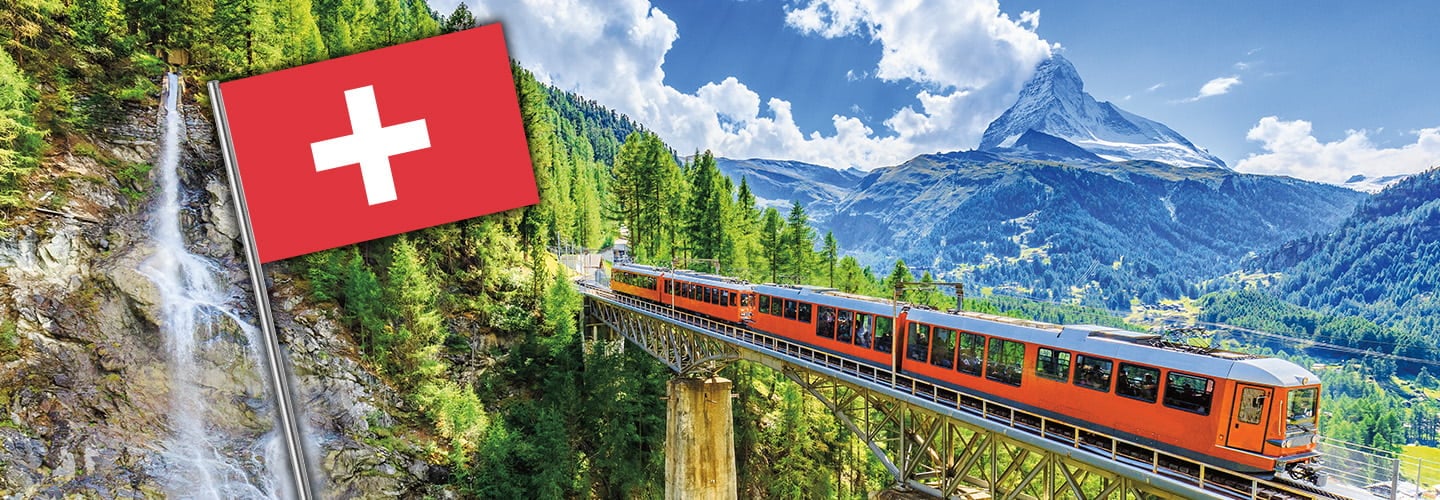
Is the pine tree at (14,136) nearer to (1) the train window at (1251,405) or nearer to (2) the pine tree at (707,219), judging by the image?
(2) the pine tree at (707,219)

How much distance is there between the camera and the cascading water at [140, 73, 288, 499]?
21.7 metres

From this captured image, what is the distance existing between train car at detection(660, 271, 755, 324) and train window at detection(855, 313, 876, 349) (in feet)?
22.3

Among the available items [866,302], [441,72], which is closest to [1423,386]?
[866,302]

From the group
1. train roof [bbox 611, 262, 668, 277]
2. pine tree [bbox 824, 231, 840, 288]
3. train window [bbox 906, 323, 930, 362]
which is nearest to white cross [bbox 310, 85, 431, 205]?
train window [bbox 906, 323, 930, 362]

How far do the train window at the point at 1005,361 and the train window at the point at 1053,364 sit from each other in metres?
0.42

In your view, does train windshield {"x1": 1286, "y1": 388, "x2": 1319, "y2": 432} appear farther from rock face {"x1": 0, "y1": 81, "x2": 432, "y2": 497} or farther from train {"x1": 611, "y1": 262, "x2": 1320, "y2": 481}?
rock face {"x1": 0, "y1": 81, "x2": 432, "y2": 497}

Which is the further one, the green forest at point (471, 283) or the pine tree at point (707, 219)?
the pine tree at point (707, 219)

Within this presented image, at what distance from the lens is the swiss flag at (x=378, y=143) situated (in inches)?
277

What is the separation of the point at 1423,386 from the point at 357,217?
756 feet

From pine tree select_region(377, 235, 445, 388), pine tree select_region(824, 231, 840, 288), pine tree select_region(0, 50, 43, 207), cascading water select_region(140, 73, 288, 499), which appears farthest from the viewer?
pine tree select_region(824, 231, 840, 288)

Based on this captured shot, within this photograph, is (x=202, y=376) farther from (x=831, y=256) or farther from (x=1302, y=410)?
(x=831, y=256)

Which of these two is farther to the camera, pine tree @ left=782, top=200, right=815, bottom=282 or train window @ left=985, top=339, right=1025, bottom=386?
pine tree @ left=782, top=200, right=815, bottom=282

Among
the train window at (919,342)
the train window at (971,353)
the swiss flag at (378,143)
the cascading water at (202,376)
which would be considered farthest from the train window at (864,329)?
the cascading water at (202,376)

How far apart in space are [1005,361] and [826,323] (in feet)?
23.7
